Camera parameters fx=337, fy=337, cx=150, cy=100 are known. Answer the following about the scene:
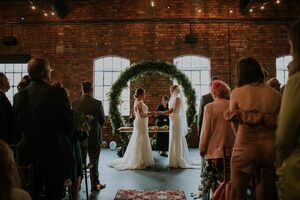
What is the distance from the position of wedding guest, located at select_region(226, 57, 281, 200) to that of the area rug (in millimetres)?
2371

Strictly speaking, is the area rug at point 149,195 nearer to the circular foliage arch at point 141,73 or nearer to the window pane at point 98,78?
the circular foliage arch at point 141,73

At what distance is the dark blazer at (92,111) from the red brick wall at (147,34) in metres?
5.11

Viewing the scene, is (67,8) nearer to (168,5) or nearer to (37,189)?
(168,5)

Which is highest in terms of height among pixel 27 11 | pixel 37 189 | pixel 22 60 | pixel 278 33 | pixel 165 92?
pixel 27 11

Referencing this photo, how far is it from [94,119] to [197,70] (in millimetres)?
6000

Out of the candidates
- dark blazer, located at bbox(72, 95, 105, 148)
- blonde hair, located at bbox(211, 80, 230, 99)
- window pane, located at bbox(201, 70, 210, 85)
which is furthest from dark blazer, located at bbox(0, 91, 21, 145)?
window pane, located at bbox(201, 70, 210, 85)

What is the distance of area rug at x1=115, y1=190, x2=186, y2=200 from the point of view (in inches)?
186

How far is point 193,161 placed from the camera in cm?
775

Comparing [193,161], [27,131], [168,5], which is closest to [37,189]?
[27,131]

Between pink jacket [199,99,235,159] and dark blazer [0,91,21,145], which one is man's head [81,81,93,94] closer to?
dark blazer [0,91,21,145]

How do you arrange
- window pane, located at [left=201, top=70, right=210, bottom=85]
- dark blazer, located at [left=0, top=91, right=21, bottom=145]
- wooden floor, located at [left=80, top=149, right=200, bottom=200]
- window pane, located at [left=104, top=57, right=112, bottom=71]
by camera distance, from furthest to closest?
Answer: 1. window pane, located at [left=104, top=57, right=112, bottom=71]
2. window pane, located at [left=201, top=70, right=210, bottom=85]
3. wooden floor, located at [left=80, top=149, right=200, bottom=200]
4. dark blazer, located at [left=0, top=91, right=21, bottom=145]

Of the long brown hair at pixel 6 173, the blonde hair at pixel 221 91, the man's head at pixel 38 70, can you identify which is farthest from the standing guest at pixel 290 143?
the blonde hair at pixel 221 91

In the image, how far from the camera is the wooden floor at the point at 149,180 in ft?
16.8

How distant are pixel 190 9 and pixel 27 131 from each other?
8.33m
